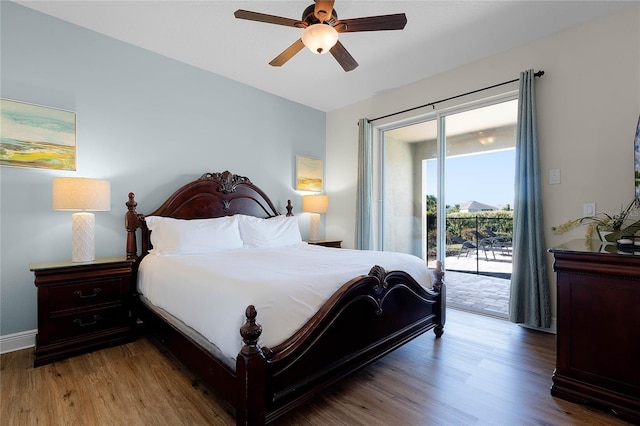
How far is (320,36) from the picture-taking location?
204 centimetres

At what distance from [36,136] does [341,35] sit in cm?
286

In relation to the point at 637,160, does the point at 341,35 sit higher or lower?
higher

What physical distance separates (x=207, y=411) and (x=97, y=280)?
5.06 ft

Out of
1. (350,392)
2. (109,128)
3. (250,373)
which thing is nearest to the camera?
(250,373)

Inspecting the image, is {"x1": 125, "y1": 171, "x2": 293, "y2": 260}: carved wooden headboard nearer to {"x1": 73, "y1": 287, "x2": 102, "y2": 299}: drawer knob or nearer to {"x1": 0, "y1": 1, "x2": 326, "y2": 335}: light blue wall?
{"x1": 0, "y1": 1, "x2": 326, "y2": 335}: light blue wall

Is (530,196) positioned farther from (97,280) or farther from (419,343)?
(97,280)

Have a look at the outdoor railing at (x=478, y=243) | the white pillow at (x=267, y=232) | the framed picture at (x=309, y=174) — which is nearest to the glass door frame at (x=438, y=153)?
the outdoor railing at (x=478, y=243)

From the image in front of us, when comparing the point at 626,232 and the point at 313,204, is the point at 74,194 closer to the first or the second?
the point at 313,204

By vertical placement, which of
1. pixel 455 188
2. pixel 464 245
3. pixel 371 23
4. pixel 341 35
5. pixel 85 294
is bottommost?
pixel 85 294

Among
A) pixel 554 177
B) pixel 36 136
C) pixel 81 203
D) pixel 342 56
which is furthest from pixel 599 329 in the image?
pixel 36 136

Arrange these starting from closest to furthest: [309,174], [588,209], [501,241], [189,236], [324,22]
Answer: [324,22], [588,209], [189,236], [501,241], [309,174]

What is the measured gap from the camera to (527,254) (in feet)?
9.42

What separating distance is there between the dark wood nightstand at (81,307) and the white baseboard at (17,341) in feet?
1.57

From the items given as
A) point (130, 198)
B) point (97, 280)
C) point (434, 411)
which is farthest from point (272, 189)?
point (434, 411)
